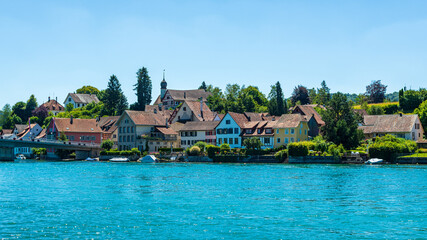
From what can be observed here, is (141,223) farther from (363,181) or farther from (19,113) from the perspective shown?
(19,113)

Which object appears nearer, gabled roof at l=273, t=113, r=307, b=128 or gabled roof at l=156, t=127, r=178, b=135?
gabled roof at l=273, t=113, r=307, b=128

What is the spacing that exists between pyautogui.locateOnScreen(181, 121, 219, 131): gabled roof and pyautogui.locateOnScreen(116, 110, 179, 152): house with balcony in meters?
3.89

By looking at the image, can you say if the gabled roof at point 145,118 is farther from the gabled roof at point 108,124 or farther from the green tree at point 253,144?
the green tree at point 253,144

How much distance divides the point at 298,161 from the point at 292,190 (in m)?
46.8

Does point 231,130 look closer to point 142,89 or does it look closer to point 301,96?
point 142,89

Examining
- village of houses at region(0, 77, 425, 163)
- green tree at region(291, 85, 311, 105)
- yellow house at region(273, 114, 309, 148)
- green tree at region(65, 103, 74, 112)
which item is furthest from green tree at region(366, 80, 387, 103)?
green tree at region(65, 103, 74, 112)

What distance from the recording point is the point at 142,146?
4887 inches

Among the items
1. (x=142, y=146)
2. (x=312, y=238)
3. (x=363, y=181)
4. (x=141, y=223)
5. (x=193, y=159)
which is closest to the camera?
(x=312, y=238)

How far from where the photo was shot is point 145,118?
420ft

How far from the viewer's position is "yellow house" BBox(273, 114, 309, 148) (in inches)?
4151

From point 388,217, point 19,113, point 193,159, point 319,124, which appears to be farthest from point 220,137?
point 19,113

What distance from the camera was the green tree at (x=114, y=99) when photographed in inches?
6570

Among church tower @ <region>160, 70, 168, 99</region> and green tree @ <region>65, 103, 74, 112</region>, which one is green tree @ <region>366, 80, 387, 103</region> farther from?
green tree @ <region>65, 103, 74, 112</region>

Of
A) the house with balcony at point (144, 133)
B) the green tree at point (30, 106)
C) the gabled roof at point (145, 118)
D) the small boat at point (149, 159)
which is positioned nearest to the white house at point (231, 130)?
the house with balcony at point (144, 133)
